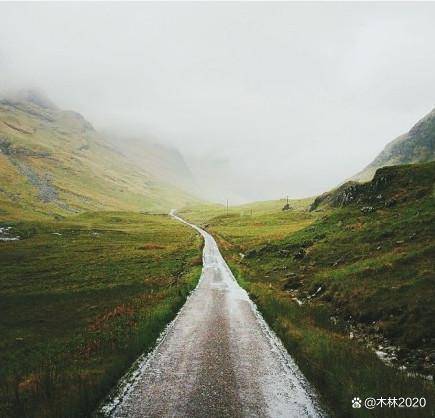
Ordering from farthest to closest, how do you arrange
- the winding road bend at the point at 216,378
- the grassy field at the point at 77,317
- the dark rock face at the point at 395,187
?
the dark rock face at the point at 395,187, the grassy field at the point at 77,317, the winding road bend at the point at 216,378

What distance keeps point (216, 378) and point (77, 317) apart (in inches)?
786

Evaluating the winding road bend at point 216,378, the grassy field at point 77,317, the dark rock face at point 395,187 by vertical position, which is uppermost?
the dark rock face at point 395,187

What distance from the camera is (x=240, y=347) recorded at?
57.4 ft

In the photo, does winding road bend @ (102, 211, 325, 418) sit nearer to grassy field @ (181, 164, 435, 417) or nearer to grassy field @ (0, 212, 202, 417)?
grassy field @ (181, 164, 435, 417)

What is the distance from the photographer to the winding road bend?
1131 cm

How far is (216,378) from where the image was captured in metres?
13.6

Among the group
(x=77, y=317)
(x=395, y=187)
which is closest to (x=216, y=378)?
(x=77, y=317)

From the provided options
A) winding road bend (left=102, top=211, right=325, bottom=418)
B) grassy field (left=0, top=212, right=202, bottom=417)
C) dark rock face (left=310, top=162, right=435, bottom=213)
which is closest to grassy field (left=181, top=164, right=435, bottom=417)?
dark rock face (left=310, top=162, right=435, bottom=213)

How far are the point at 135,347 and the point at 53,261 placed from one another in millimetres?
51042

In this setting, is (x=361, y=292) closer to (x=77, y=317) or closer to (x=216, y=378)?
(x=216, y=378)

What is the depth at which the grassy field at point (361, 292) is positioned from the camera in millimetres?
13156

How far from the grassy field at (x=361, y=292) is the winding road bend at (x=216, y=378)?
39.0 inches

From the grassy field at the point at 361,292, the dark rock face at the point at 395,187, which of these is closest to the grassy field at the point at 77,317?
the grassy field at the point at 361,292

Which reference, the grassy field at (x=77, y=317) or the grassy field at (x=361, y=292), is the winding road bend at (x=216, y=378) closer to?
the grassy field at (x=361, y=292)
